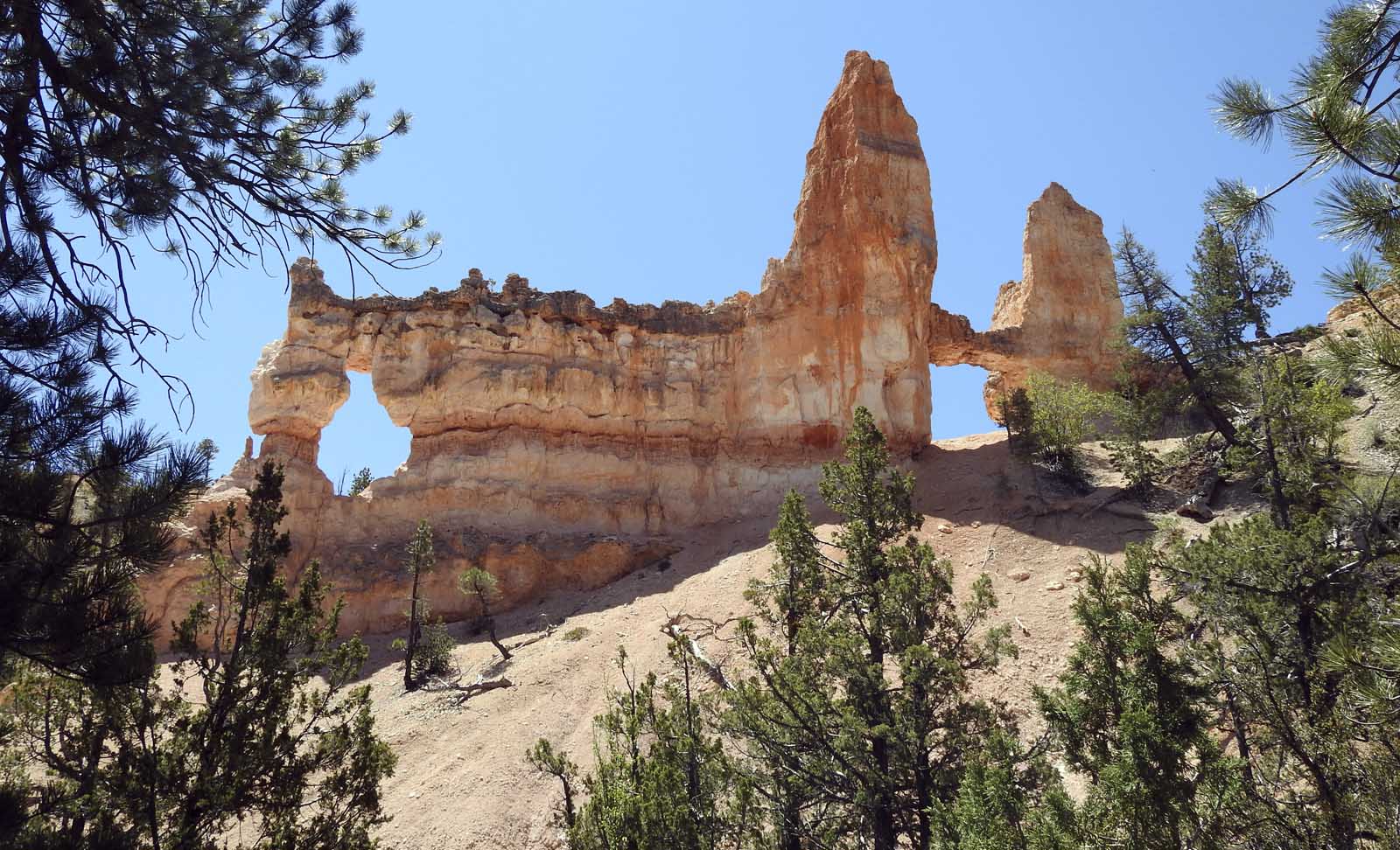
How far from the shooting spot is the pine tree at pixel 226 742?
776cm

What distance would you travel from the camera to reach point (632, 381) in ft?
101

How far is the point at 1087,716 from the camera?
36.4 ft

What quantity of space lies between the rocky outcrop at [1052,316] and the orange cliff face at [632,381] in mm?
1987

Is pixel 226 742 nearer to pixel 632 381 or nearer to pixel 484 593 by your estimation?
pixel 484 593

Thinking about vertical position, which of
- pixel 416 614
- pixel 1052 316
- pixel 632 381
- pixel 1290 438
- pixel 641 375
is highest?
pixel 1052 316

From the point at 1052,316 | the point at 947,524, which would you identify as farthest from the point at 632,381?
the point at 1052,316

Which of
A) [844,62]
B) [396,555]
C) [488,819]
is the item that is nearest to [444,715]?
[488,819]

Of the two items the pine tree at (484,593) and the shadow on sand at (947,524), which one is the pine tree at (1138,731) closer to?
the shadow on sand at (947,524)

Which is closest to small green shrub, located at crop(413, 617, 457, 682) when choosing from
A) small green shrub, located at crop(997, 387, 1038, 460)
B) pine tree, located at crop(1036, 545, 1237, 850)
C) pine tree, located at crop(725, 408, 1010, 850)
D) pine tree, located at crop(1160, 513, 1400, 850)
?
pine tree, located at crop(725, 408, 1010, 850)

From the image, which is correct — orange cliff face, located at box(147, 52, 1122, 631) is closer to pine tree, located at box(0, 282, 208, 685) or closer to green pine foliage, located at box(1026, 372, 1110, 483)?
green pine foliage, located at box(1026, 372, 1110, 483)

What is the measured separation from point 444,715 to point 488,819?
4293 millimetres

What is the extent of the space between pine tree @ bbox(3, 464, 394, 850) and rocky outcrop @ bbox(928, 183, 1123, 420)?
1030 inches

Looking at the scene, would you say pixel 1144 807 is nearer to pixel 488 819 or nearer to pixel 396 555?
pixel 488 819

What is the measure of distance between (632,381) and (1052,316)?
619 inches
